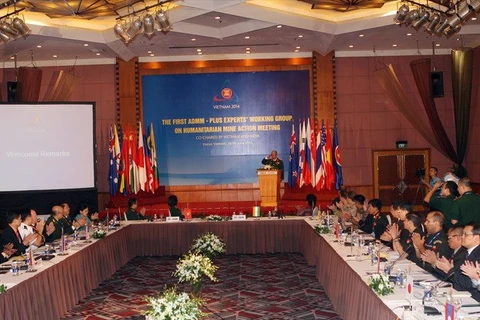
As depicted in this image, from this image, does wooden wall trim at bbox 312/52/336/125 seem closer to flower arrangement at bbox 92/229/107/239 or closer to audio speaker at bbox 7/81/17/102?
audio speaker at bbox 7/81/17/102

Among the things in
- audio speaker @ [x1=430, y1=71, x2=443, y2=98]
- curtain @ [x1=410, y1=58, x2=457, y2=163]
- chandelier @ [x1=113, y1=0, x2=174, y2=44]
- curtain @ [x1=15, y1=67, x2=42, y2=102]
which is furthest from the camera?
curtain @ [x1=15, y1=67, x2=42, y2=102]

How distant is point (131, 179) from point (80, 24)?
3.79 metres

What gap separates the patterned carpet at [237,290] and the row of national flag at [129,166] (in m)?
4.55

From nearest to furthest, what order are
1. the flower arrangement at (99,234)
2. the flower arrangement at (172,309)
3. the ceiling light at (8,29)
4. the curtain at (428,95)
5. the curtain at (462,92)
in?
the flower arrangement at (172,309), the flower arrangement at (99,234), the ceiling light at (8,29), the curtain at (462,92), the curtain at (428,95)

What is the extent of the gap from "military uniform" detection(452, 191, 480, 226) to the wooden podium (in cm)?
553

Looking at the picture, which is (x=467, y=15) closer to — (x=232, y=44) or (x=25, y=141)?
(x=232, y=44)

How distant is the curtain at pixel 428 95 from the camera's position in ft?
54.2

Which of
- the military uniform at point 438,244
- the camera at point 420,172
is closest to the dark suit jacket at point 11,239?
the military uniform at point 438,244

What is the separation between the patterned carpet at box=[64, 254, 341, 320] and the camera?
25.1ft

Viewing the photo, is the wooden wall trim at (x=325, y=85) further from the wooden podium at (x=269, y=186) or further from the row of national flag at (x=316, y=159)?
the wooden podium at (x=269, y=186)

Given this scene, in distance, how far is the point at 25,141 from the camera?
13.4 metres

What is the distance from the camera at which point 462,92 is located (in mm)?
16219

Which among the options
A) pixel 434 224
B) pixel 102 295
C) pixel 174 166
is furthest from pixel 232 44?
pixel 434 224

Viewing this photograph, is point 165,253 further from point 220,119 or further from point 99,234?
point 220,119
